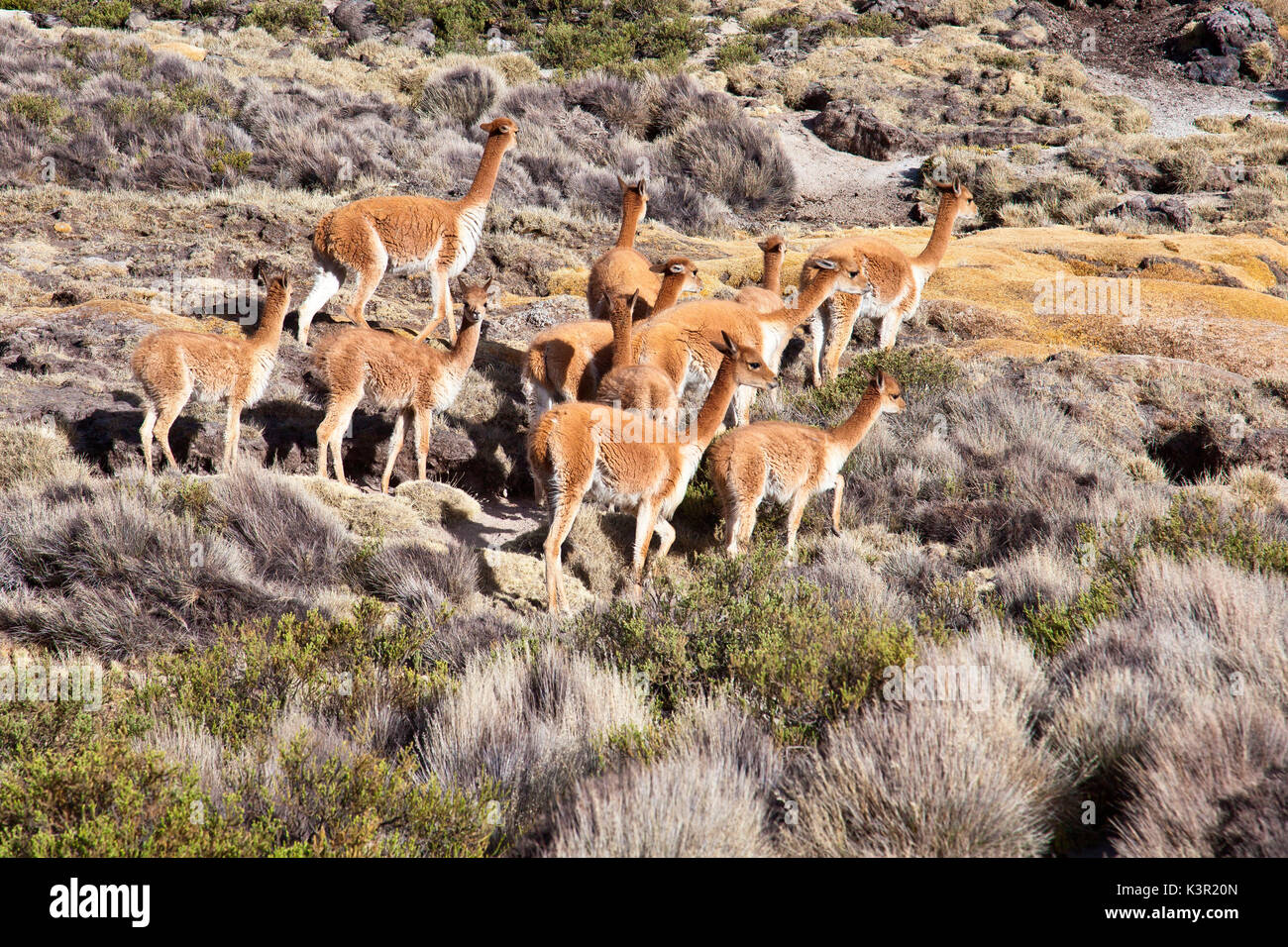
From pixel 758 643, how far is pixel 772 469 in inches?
100

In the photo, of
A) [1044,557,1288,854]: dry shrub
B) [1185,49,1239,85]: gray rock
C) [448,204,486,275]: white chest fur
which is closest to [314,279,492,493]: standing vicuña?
[448,204,486,275]: white chest fur

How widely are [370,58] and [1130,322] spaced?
2520 cm

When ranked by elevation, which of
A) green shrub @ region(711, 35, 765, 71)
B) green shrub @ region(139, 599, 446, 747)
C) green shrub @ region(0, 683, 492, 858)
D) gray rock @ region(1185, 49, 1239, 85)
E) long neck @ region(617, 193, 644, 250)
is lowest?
green shrub @ region(139, 599, 446, 747)

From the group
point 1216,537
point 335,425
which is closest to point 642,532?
point 335,425

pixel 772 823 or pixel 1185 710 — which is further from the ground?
pixel 1185 710

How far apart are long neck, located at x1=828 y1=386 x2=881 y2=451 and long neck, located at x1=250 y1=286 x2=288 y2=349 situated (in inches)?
207

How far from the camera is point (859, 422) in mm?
7820

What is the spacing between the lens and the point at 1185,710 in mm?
3492

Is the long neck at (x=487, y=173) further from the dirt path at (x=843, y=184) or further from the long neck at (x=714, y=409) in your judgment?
the dirt path at (x=843, y=184)

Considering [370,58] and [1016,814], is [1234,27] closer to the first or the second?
[370,58]

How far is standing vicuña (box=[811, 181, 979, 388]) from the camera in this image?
10.7m

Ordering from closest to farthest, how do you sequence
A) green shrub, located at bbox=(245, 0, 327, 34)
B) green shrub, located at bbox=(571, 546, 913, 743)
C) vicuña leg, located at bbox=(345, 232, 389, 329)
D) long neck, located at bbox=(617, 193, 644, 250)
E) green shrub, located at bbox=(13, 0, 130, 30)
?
green shrub, located at bbox=(571, 546, 913, 743) < vicuña leg, located at bbox=(345, 232, 389, 329) < long neck, located at bbox=(617, 193, 644, 250) < green shrub, located at bbox=(13, 0, 130, 30) < green shrub, located at bbox=(245, 0, 327, 34)

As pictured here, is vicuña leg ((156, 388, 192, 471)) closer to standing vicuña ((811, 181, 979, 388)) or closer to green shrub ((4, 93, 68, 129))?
standing vicuña ((811, 181, 979, 388))
